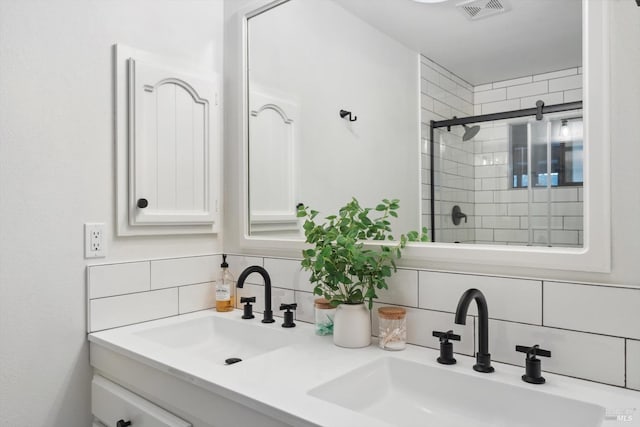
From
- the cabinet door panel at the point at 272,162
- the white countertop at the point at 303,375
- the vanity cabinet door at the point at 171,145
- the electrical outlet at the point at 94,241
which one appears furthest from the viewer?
the cabinet door panel at the point at 272,162

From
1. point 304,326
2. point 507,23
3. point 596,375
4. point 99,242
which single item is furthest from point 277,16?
point 596,375

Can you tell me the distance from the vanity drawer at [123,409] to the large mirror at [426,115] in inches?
27.5

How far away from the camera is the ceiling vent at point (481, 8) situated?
3.62 ft

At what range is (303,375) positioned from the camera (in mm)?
1011

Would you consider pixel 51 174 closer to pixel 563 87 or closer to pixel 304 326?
pixel 304 326

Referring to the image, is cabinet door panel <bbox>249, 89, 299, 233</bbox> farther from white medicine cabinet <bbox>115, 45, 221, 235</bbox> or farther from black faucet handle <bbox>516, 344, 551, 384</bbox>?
black faucet handle <bbox>516, 344, 551, 384</bbox>

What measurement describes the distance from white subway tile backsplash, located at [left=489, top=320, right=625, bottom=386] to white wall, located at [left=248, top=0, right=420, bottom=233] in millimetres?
362

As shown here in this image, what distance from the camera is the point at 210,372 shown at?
1.02 m

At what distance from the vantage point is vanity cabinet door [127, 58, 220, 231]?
1.48 meters

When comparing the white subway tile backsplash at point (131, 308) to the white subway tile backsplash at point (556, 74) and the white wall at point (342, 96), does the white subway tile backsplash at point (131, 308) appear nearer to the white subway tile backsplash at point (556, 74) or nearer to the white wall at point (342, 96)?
the white wall at point (342, 96)

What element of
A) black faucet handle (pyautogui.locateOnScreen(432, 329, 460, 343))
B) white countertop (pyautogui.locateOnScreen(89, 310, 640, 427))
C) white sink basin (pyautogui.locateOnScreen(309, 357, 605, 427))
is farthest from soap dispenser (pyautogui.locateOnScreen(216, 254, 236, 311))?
black faucet handle (pyautogui.locateOnScreen(432, 329, 460, 343))

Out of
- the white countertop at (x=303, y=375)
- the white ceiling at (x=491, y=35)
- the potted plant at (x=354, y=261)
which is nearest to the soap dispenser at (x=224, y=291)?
the white countertop at (x=303, y=375)

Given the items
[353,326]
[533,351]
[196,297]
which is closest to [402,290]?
[353,326]

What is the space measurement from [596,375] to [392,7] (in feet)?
3.66
